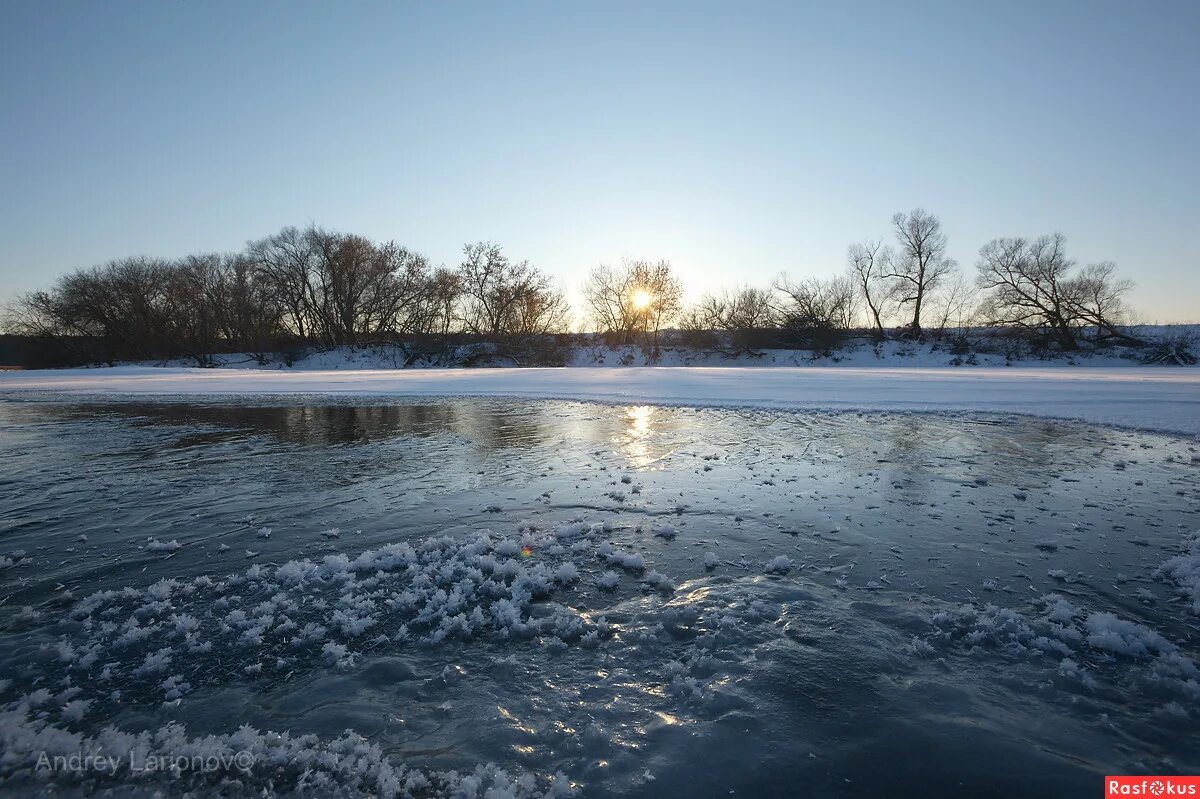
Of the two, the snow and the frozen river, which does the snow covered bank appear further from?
the snow

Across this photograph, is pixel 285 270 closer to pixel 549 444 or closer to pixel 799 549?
pixel 549 444

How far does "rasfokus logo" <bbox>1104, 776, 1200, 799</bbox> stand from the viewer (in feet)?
6.95

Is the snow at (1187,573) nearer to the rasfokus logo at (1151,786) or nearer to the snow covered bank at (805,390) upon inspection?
the rasfokus logo at (1151,786)

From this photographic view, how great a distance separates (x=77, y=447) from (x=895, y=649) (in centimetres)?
1205

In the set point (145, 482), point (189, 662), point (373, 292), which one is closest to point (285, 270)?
point (373, 292)

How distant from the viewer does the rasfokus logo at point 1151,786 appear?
2.12 m

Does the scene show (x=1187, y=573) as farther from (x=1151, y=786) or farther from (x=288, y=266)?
(x=288, y=266)

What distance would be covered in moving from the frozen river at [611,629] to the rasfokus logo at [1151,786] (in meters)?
0.06

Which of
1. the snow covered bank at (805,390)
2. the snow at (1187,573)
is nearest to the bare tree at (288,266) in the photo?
the snow covered bank at (805,390)

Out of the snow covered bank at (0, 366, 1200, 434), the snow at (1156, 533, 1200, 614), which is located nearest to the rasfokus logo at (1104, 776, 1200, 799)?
the snow at (1156, 533, 1200, 614)

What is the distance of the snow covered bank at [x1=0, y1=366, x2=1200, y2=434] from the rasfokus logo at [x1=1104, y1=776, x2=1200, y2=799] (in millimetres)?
10946

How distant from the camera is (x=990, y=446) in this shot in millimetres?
8680

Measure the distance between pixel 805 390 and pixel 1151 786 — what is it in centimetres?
1553

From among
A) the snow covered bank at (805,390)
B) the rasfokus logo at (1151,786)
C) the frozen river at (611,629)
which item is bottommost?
the rasfokus logo at (1151,786)
